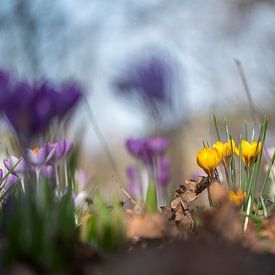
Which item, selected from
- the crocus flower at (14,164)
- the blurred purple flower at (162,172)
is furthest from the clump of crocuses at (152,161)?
the crocus flower at (14,164)

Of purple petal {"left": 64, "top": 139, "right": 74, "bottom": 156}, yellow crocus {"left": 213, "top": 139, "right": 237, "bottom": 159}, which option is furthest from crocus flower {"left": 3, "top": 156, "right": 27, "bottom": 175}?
yellow crocus {"left": 213, "top": 139, "right": 237, "bottom": 159}

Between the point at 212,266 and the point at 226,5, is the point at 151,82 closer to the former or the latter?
the point at 212,266

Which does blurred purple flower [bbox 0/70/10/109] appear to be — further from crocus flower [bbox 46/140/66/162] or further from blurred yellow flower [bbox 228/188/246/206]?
blurred yellow flower [bbox 228/188/246/206]

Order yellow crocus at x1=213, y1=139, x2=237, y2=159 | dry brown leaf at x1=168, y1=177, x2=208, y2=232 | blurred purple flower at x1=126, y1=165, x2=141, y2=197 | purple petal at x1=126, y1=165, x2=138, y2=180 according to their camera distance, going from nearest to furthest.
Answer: dry brown leaf at x1=168, y1=177, x2=208, y2=232 < yellow crocus at x1=213, y1=139, x2=237, y2=159 < blurred purple flower at x1=126, y1=165, x2=141, y2=197 < purple petal at x1=126, y1=165, x2=138, y2=180

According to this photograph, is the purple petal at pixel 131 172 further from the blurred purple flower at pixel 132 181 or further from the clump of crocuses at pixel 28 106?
the clump of crocuses at pixel 28 106

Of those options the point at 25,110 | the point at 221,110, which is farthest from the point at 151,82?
the point at 221,110
